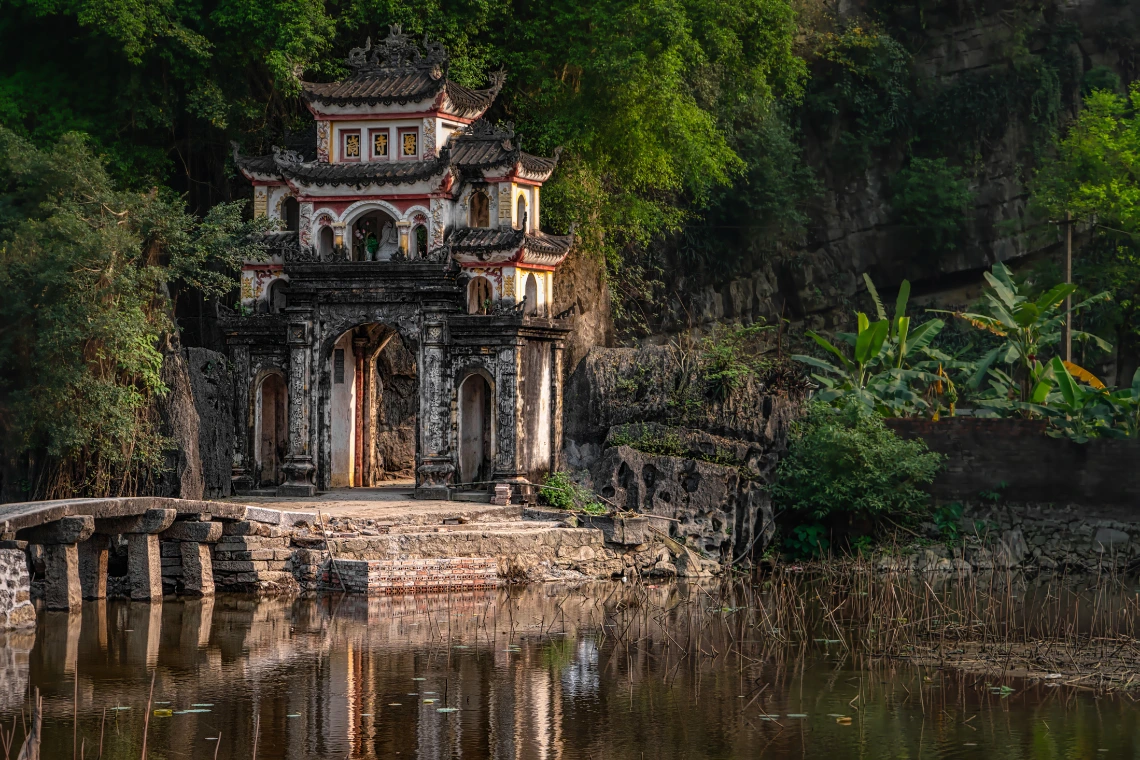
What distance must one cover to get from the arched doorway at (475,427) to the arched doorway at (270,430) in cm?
329

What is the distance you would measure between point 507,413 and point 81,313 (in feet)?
23.5

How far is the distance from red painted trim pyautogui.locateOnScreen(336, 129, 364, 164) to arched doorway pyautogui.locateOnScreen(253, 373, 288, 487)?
410 cm

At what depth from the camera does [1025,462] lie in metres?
27.5

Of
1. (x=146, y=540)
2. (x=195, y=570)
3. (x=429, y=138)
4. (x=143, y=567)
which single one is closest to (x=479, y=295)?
(x=429, y=138)

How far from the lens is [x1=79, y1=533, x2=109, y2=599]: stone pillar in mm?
21000

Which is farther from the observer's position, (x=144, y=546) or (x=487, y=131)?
(x=487, y=131)

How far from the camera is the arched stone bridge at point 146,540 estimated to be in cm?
1923

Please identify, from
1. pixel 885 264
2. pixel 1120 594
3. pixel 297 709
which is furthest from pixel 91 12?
pixel 885 264

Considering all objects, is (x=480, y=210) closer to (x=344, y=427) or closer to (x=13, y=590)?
(x=344, y=427)

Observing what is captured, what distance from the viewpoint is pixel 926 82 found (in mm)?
42562

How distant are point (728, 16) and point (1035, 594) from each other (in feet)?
47.5

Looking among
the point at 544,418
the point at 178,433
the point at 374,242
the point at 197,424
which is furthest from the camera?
the point at 374,242

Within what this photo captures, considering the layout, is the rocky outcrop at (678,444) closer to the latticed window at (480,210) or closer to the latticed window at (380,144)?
the latticed window at (480,210)

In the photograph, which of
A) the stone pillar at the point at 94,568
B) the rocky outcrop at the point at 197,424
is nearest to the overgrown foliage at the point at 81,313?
the rocky outcrop at the point at 197,424
